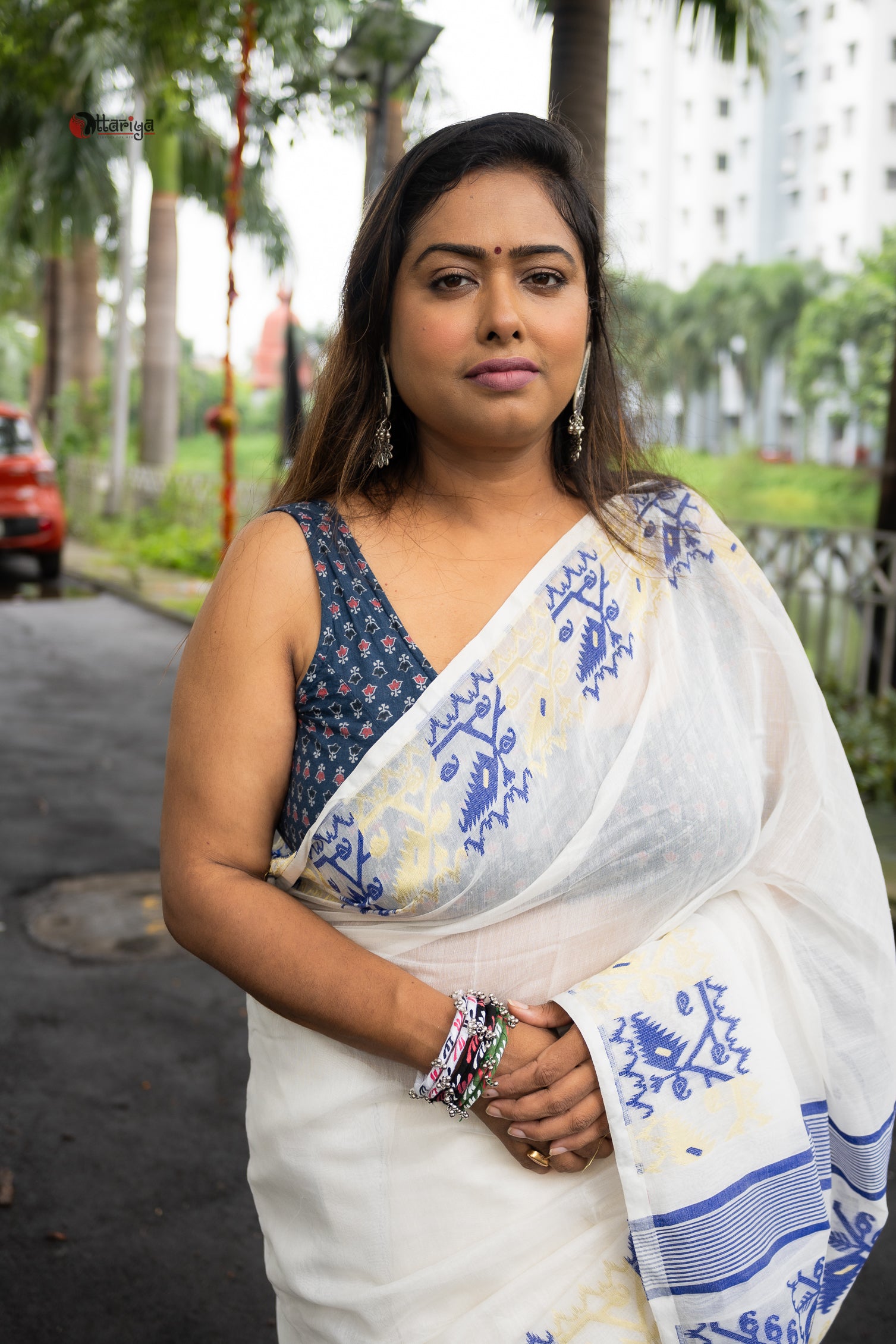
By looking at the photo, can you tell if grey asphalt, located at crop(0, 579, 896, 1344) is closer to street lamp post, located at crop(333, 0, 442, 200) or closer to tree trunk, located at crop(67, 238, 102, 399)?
street lamp post, located at crop(333, 0, 442, 200)

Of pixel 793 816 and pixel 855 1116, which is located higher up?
pixel 793 816

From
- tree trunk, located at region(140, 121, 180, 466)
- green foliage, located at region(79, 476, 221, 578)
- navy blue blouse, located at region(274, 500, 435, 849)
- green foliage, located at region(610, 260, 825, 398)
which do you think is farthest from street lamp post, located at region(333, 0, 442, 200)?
green foliage, located at region(610, 260, 825, 398)

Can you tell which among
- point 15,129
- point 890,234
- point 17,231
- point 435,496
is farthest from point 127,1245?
point 890,234

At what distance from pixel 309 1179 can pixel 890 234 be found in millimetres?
46532

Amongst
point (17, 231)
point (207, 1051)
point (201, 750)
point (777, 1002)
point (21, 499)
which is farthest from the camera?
point (17, 231)

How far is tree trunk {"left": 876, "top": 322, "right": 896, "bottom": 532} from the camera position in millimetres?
7113

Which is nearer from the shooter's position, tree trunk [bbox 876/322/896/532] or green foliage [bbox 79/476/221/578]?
tree trunk [bbox 876/322/896/532]

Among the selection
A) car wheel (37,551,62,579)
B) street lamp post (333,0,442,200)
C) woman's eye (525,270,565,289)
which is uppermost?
street lamp post (333,0,442,200)

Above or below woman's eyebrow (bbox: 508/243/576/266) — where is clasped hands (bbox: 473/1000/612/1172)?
below

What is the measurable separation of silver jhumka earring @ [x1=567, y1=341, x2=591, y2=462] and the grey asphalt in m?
0.90

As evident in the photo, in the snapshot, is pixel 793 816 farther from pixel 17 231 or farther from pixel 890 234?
pixel 890 234

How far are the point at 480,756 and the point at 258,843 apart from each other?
29cm

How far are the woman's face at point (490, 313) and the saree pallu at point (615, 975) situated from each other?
8.7 inches

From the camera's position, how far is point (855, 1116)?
1632 mm
